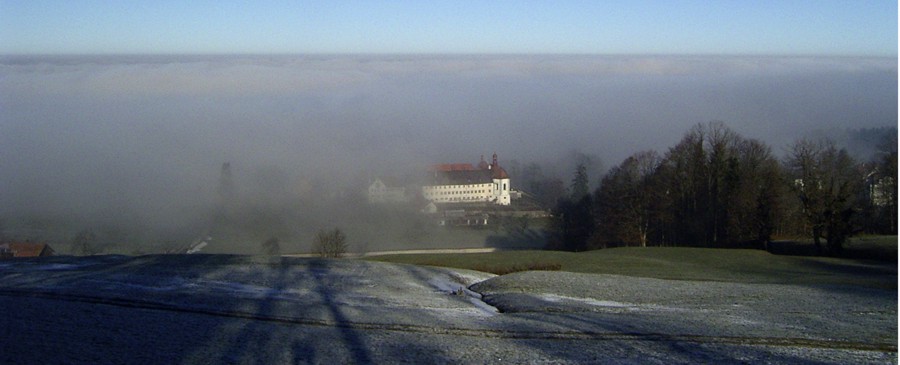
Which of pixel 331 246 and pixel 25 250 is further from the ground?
pixel 331 246

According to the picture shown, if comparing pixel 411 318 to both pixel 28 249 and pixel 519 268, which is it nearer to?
pixel 519 268

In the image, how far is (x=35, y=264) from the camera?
29.8 m

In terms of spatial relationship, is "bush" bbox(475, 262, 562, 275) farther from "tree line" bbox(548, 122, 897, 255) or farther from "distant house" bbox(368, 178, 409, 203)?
"distant house" bbox(368, 178, 409, 203)

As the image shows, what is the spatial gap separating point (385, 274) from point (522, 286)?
5416mm

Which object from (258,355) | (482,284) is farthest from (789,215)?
(258,355)

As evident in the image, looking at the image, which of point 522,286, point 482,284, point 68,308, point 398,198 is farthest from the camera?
point 398,198

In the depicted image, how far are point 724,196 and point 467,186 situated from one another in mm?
36567

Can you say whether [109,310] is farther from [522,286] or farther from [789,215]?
[789,215]

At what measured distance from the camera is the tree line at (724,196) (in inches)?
2160

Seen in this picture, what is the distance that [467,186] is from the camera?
305 ft

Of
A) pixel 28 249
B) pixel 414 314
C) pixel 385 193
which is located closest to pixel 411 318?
pixel 414 314

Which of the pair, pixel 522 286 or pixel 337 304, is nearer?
pixel 337 304

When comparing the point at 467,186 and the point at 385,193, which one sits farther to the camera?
the point at 467,186

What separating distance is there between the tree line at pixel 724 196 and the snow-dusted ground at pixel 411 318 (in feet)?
93.5
